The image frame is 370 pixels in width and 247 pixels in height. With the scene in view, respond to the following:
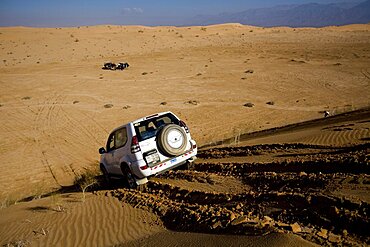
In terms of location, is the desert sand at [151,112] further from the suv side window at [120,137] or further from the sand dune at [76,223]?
the suv side window at [120,137]

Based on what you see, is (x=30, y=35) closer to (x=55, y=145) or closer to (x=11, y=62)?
(x=11, y=62)

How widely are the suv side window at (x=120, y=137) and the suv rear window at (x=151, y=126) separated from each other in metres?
Result: 0.41

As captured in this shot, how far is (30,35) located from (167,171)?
210 ft

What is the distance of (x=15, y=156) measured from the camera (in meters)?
13.8

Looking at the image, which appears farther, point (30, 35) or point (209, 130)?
point (30, 35)

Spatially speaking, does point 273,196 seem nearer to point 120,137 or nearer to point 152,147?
point 152,147

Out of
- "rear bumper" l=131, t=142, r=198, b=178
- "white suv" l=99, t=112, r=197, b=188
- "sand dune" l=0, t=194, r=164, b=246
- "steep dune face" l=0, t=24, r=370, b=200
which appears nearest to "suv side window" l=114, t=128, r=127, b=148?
"white suv" l=99, t=112, r=197, b=188

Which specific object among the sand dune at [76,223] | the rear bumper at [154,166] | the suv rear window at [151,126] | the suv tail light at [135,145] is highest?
the suv rear window at [151,126]

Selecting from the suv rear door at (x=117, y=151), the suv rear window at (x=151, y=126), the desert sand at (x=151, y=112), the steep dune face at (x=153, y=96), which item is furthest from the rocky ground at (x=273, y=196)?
the steep dune face at (x=153, y=96)

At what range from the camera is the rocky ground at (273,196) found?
4062 millimetres

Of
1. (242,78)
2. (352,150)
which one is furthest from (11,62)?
(352,150)

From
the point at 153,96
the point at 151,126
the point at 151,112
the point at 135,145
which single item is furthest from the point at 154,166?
the point at 153,96

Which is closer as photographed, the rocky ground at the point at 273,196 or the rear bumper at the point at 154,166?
the rocky ground at the point at 273,196

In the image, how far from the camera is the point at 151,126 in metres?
8.35
